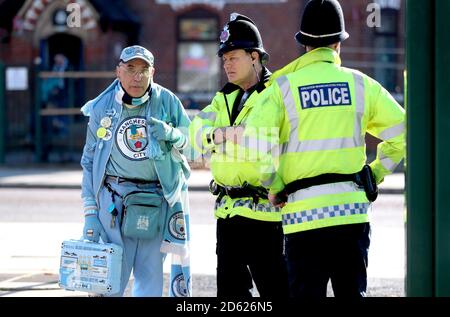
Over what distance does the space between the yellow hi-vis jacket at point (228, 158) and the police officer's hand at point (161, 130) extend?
0.34 meters

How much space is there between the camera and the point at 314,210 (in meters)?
4.36

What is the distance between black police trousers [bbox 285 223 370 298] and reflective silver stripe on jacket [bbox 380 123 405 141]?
415mm

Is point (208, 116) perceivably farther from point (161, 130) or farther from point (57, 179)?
point (57, 179)

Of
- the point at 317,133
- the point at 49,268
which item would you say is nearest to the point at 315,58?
the point at 317,133

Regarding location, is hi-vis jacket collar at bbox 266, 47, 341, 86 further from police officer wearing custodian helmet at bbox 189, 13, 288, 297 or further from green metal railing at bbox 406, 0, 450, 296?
green metal railing at bbox 406, 0, 450, 296

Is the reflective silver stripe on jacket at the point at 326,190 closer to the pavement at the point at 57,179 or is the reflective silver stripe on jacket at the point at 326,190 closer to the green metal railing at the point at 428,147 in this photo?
the green metal railing at the point at 428,147

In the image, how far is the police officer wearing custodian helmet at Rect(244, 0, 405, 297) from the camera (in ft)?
14.3

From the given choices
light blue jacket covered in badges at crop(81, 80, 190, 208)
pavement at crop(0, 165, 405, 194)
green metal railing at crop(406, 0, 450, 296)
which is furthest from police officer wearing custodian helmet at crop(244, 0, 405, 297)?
pavement at crop(0, 165, 405, 194)

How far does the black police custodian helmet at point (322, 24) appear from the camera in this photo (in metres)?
4.46

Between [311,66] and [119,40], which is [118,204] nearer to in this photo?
[311,66]

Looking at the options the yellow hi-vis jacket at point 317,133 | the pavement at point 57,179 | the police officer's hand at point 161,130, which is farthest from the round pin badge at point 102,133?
the pavement at point 57,179

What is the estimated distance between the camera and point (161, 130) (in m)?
5.30

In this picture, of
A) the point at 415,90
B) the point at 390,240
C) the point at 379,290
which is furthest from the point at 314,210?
the point at 390,240

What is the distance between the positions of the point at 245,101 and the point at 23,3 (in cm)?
1815
